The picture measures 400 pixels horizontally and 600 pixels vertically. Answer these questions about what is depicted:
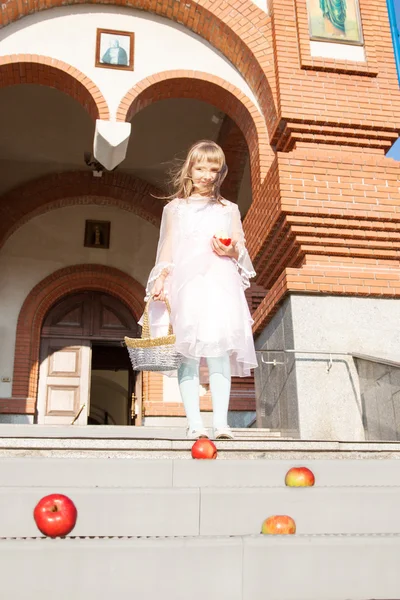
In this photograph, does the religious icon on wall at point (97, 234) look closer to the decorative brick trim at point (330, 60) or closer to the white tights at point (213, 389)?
the decorative brick trim at point (330, 60)

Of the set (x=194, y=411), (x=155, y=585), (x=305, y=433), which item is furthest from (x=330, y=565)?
(x=305, y=433)

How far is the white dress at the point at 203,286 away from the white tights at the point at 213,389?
99 mm

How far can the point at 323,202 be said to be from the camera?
5.89 meters

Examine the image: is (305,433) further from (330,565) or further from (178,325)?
(330,565)

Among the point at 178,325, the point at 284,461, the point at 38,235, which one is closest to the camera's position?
the point at 284,461

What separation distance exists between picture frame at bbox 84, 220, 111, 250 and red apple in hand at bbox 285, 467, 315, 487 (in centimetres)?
913

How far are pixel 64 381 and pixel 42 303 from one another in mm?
1385

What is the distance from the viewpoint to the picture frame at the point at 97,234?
11305mm

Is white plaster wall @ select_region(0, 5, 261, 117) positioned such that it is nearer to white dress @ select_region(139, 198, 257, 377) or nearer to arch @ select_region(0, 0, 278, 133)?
arch @ select_region(0, 0, 278, 133)

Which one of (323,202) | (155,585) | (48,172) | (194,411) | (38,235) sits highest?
(48,172)

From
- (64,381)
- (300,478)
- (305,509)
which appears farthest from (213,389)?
(64,381)

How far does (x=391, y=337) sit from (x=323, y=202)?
4.54ft

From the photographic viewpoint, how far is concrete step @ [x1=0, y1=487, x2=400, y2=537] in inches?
86.3

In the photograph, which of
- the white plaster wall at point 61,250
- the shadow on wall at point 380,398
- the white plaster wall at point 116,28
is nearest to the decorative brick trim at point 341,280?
the shadow on wall at point 380,398
